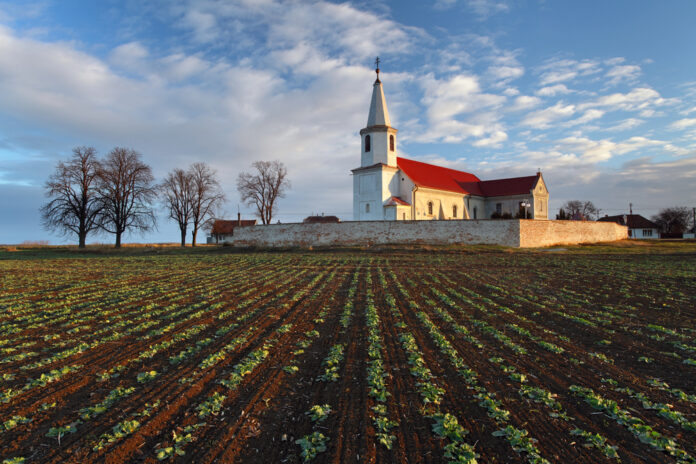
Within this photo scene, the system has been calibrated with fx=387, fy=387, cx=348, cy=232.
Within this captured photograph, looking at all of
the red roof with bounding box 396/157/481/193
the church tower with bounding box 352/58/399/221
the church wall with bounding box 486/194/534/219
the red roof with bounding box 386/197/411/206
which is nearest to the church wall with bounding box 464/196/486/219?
the church wall with bounding box 486/194/534/219

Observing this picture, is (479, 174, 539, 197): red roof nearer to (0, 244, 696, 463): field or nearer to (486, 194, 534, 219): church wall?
(486, 194, 534, 219): church wall

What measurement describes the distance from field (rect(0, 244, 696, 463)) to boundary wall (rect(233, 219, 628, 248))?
80.3 feet

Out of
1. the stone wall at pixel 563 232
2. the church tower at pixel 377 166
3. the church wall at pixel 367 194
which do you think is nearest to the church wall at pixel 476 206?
the church tower at pixel 377 166

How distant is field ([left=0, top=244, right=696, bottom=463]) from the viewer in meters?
4.17

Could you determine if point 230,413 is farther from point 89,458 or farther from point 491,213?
point 491,213

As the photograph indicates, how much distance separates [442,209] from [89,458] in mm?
50503

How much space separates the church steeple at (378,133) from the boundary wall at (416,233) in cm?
1186

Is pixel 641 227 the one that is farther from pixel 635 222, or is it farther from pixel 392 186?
pixel 392 186

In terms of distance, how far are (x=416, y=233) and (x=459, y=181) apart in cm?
2429

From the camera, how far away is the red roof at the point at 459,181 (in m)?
50.5

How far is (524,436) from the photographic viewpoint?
14.2 feet

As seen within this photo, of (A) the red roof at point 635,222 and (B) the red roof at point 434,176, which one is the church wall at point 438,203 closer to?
(B) the red roof at point 434,176

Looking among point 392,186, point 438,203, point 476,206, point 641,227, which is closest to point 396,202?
point 392,186

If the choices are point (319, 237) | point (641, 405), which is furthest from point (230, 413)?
point (319, 237)
